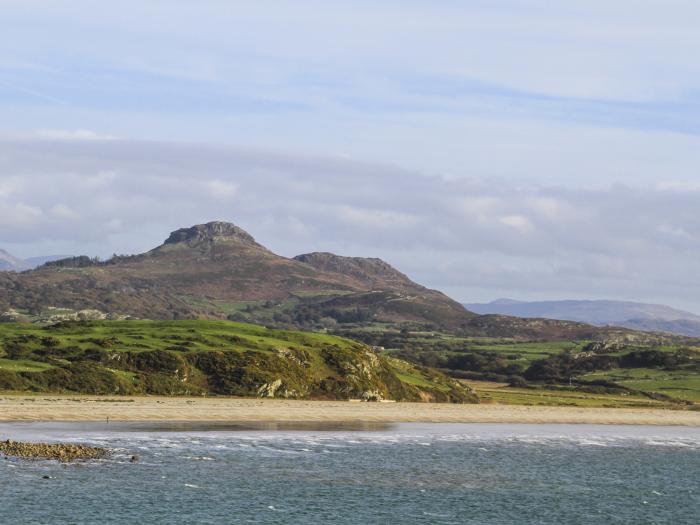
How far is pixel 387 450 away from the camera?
81.5 metres

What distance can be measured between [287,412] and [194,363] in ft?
58.1

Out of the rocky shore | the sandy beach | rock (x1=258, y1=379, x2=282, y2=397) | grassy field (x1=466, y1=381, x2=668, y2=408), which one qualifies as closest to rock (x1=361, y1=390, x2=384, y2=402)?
the sandy beach

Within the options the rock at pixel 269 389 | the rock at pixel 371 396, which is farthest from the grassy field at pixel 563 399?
the rock at pixel 269 389

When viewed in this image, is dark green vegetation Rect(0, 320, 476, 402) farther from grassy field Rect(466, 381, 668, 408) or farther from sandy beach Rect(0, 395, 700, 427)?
grassy field Rect(466, 381, 668, 408)

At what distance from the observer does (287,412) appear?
108 metres

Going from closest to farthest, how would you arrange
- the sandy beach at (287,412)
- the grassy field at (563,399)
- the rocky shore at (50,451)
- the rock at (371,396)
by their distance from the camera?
the rocky shore at (50,451), the sandy beach at (287,412), the rock at (371,396), the grassy field at (563,399)

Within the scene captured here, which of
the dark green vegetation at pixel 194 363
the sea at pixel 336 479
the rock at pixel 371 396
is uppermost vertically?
the dark green vegetation at pixel 194 363

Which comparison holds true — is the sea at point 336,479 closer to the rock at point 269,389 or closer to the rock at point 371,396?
the rock at point 269,389

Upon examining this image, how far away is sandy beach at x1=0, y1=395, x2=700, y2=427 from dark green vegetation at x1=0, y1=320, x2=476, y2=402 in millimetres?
3540

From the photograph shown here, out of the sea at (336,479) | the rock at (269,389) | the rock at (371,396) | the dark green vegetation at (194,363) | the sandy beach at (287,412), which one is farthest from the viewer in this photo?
the rock at (371,396)

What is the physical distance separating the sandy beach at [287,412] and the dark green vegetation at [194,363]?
3540 millimetres

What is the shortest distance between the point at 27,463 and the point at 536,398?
4628 inches

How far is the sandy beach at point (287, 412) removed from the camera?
306 ft

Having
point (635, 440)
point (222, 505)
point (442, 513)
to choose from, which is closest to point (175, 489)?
point (222, 505)
